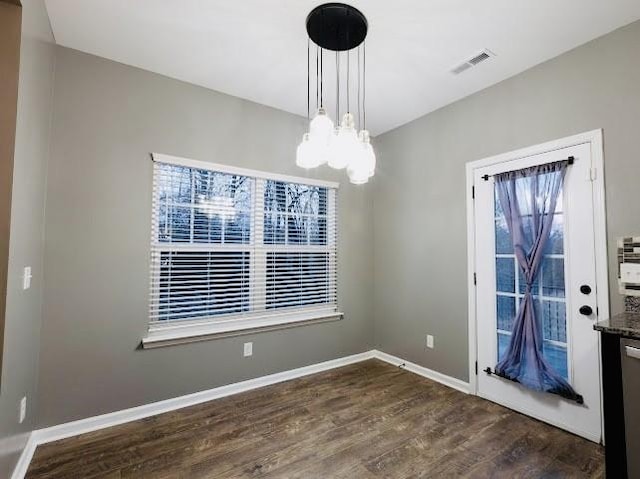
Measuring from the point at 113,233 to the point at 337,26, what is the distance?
227cm

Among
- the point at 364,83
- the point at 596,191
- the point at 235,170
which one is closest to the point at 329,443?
the point at 235,170

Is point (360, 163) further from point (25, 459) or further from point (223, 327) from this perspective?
point (25, 459)

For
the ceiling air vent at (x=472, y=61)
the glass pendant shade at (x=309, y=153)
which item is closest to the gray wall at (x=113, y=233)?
the glass pendant shade at (x=309, y=153)

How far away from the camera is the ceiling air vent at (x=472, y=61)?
2498mm

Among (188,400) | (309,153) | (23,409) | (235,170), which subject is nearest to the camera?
(309,153)

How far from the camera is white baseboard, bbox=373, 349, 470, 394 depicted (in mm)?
3090

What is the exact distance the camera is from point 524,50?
245 centimetres

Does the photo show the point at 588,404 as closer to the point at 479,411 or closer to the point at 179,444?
the point at 479,411

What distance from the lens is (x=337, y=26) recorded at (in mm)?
2113

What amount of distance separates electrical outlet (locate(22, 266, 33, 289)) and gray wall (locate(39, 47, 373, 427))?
388 mm

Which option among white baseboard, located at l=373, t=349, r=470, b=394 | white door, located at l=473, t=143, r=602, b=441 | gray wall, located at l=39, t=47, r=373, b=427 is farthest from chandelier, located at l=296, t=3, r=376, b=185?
white baseboard, located at l=373, t=349, r=470, b=394

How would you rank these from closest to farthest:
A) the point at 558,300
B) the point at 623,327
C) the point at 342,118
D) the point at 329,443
Answer: the point at 623,327, the point at 342,118, the point at 329,443, the point at 558,300

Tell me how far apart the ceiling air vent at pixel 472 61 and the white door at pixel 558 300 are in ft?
2.85

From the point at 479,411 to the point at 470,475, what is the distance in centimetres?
87
